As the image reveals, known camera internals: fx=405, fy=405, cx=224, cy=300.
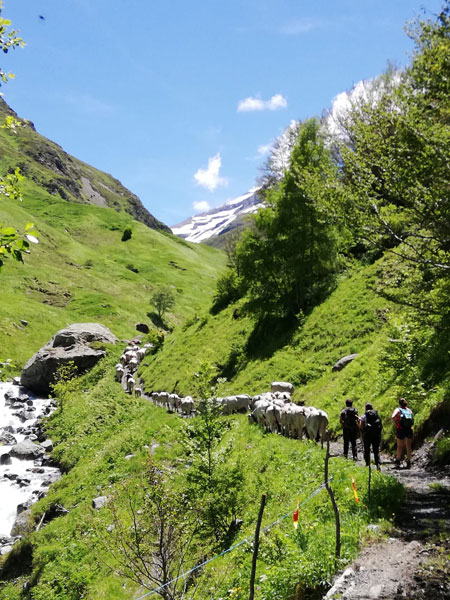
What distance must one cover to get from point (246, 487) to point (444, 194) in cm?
1141

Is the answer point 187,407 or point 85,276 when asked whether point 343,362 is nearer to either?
point 187,407

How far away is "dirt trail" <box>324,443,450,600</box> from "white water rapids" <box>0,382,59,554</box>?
59.8 ft

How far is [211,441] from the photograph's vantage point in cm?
1318

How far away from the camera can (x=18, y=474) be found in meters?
26.7

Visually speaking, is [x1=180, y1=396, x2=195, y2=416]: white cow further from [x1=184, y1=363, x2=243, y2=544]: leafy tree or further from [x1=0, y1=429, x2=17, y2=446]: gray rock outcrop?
[x1=184, y1=363, x2=243, y2=544]: leafy tree

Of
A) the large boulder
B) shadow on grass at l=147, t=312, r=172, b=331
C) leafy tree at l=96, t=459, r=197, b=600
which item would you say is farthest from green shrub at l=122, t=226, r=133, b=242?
leafy tree at l=96, t=459, r=197, b=600

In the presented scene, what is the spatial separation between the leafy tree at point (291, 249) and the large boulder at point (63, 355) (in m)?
22.8

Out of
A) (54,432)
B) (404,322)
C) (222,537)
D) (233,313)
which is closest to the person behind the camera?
(222,537)

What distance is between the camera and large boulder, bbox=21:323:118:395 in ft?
155

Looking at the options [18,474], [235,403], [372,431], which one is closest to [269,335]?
[235,403]

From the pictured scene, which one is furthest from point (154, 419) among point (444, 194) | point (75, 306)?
point (75, 306)

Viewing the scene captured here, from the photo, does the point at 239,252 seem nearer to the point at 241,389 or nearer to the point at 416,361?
the point at 241,389

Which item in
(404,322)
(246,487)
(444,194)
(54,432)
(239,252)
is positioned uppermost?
(239,252)

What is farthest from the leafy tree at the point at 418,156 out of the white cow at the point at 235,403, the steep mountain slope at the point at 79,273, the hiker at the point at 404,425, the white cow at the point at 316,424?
the steep mountain slope at the point at 79,273
